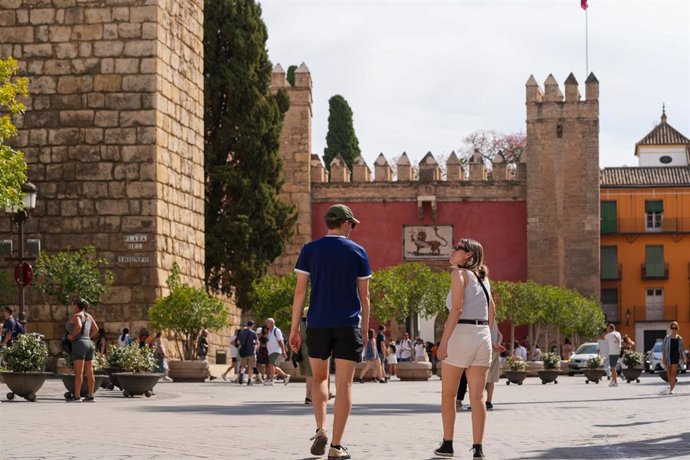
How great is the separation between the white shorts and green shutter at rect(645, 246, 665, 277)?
51.5 meters

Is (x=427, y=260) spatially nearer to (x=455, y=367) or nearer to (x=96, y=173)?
(x=96, y=173)

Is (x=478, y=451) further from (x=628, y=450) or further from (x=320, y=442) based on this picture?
(x=628, y=450)

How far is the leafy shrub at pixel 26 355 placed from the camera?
1688cm

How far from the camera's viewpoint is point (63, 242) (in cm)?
2722

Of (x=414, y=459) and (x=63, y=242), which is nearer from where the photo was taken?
(x=414, y=459)

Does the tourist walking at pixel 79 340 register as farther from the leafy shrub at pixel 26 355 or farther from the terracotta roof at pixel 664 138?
the terracotta roof at pixel 664 138

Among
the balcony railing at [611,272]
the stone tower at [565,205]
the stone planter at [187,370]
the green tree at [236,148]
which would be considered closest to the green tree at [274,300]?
the green tree at [236,148]

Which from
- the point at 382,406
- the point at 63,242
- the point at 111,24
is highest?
the point at 111,24

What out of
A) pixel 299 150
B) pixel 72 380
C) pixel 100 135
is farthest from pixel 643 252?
pixel 72 380

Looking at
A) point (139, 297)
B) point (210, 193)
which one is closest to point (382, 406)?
point (139, 297)

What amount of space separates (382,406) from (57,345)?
35.9 feet

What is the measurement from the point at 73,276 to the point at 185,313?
2.09 m

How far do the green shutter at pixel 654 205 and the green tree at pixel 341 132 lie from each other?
39.2ft

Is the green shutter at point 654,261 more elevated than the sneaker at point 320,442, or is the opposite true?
the green shutter at point 654,261
